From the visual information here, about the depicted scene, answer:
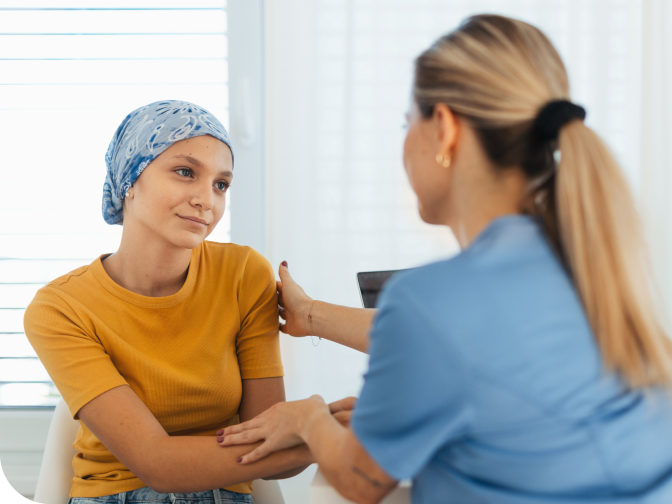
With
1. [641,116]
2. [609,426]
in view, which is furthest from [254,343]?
[641,116]

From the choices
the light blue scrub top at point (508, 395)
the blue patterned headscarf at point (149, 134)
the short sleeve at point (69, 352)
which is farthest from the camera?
the blue patterned headscarf at point (149, 134)

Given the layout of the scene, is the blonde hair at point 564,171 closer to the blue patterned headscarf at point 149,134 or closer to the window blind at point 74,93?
the blue patterned headscarf at point 149,134

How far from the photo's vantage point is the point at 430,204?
0.90m

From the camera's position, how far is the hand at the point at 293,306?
1.41m

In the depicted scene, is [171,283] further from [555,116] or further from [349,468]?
[555,116]

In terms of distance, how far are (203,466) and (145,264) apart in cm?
50

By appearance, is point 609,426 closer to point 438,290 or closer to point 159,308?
point 438,290

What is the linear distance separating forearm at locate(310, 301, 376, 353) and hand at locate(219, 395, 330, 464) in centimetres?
30

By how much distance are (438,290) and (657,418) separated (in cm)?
32

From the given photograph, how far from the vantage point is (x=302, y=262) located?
5.99 ft

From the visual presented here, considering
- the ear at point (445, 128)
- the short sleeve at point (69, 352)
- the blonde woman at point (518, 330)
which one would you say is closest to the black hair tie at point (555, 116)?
the blonde woman at point (518, 330)

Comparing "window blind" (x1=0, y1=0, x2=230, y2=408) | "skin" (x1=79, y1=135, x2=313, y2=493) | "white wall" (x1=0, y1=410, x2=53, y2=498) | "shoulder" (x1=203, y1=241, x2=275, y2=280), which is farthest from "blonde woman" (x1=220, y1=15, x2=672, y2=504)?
"white wall" (x1=0, y1=410, x2=53, y2=498)

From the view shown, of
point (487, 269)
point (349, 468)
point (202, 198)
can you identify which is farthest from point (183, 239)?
point (487, 269)

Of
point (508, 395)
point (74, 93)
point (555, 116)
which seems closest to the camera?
point (508, 395)
